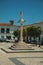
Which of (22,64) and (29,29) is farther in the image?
(29,29)

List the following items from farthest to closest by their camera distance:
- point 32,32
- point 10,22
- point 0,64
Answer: point 10,22 < point 32,32 < point 0,64

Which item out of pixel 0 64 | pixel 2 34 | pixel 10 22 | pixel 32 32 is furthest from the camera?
pixel 10 22

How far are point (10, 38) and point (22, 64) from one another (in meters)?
59.8

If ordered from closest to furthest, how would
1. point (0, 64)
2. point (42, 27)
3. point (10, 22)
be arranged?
point (0, 64) < point (42, 27) < point (10, 22)

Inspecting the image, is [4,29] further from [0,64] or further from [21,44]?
[0,64]

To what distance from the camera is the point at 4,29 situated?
7456cm

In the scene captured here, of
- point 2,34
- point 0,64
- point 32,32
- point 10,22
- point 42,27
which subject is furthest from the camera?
point 10,22

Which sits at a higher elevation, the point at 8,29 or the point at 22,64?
the point at 8,29

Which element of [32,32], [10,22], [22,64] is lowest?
[22,64]

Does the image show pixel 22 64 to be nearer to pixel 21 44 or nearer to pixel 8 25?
pixel 21 44

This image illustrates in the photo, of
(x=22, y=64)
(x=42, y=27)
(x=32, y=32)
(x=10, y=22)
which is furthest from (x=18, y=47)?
(x=10, y=22)

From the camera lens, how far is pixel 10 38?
73875 mm

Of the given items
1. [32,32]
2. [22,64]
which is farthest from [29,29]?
[22,64]

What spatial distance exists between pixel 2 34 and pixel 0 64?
59.8 m
